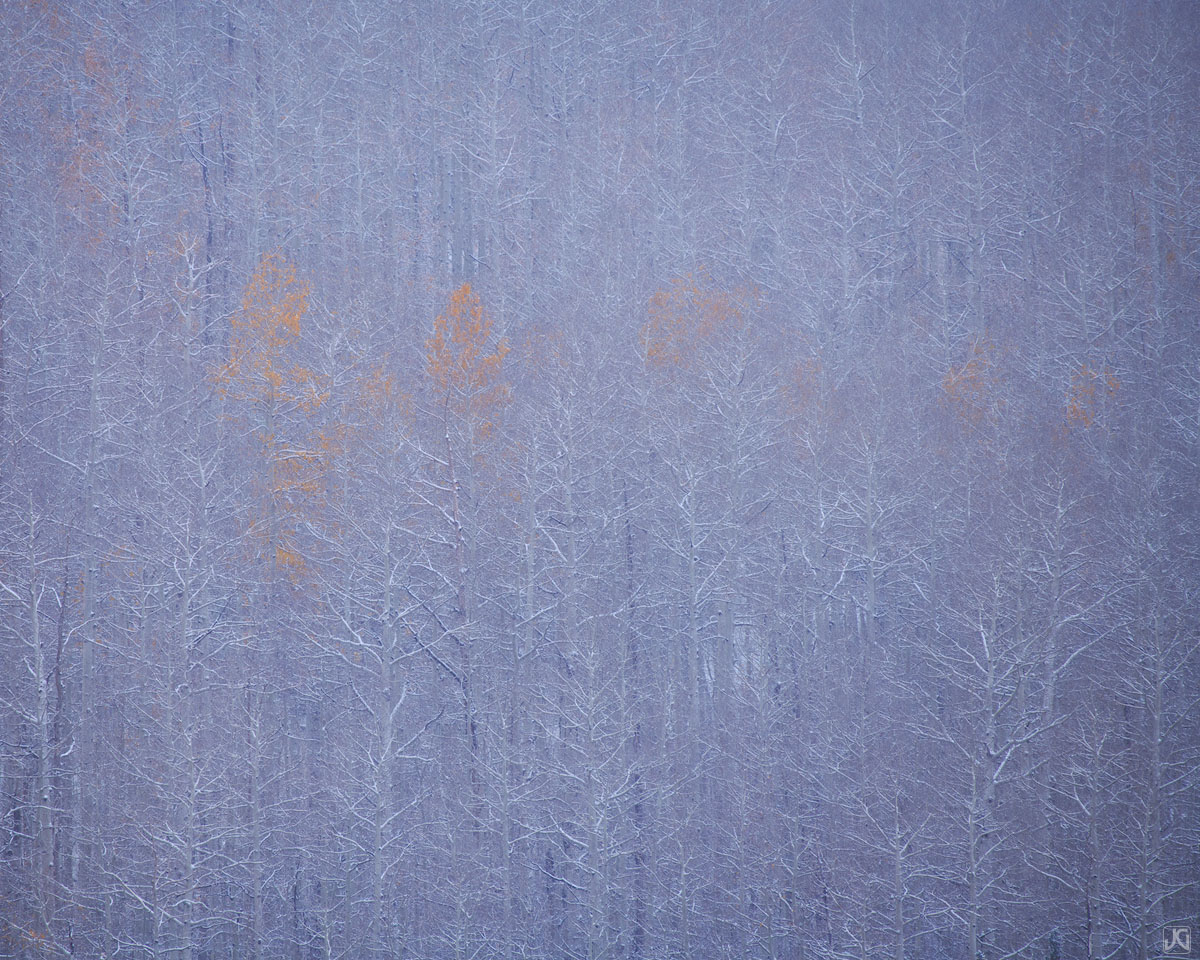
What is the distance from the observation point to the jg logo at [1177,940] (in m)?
21.2

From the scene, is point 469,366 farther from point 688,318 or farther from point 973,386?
point 973,386

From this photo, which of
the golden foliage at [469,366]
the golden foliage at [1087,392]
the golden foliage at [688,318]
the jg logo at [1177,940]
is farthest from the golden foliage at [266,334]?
the jg logo at [1177,940]

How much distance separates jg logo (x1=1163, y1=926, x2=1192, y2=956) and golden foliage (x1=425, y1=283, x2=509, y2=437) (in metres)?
18.4

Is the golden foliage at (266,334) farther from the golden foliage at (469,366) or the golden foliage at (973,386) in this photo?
the golden foliage at (973,386)

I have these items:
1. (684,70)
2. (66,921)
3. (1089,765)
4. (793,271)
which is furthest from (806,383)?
(66,921)

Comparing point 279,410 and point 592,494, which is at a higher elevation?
point 279,410

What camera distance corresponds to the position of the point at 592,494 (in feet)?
90.1

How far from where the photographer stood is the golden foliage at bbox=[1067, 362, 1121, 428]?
91.1 ft

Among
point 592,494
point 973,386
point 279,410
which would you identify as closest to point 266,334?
point 279,410

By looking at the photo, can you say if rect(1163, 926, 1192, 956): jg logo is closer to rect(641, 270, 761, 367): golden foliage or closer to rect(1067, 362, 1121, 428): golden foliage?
rect(1067, 362, 1121, 428): golden foliage

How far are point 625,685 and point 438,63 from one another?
22.5 meters

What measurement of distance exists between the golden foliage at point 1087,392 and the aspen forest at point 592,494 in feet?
0.63

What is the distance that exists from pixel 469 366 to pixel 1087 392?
1621 cm

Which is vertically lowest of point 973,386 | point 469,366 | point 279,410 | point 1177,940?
point 1177,940
